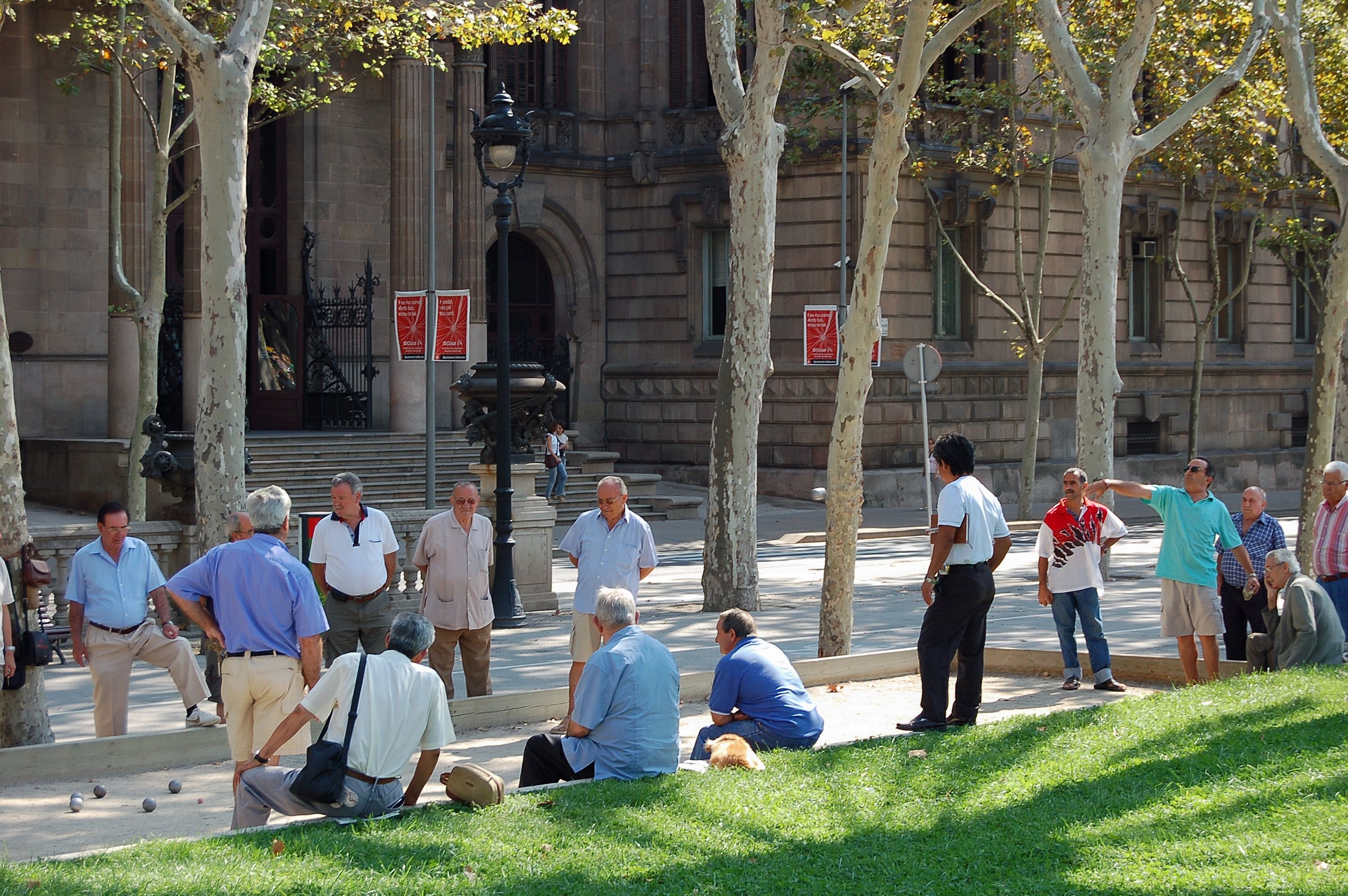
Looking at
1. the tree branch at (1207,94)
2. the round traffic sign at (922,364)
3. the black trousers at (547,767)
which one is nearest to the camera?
the black trousers at (547,767)

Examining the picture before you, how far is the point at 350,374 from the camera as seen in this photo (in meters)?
30.5

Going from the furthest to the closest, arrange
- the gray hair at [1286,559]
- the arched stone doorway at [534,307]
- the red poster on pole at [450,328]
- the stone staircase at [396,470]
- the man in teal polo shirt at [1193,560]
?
1. the arched stone doorway at [534,307]
2. the stone staircase at [396,470]
3. the red poster on pole at [450,328]
4. the man in teal polo shirt at [1193,560]
5. the gray hair at [1286,559]

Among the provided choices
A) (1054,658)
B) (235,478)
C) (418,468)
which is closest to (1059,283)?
(418,468)

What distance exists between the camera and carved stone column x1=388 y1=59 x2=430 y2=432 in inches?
1134

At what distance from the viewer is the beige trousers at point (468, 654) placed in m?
10.5

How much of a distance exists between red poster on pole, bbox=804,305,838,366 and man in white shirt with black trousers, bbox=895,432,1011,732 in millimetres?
14188

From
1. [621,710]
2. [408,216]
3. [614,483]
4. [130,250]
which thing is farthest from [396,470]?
[621,710]

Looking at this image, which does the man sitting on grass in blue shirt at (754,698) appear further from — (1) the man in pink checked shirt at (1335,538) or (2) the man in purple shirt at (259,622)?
(1) the man in pink checked shirt at (1335,538)

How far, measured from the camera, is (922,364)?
81.8 ft

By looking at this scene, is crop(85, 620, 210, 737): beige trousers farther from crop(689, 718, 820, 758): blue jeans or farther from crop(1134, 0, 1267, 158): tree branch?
crop(1134, 0, 1267, 158): tree branch

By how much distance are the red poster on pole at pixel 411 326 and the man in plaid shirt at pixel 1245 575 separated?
434 inches

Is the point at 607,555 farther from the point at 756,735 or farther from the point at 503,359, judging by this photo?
the point at 503,359

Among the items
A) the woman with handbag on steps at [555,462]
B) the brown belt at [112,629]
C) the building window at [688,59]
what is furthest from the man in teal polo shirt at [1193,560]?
the building window at [688,59]

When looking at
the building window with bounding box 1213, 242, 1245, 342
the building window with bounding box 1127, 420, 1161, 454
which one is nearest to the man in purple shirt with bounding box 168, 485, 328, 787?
the building window with bounding box 1127, 420, 1161, 454
